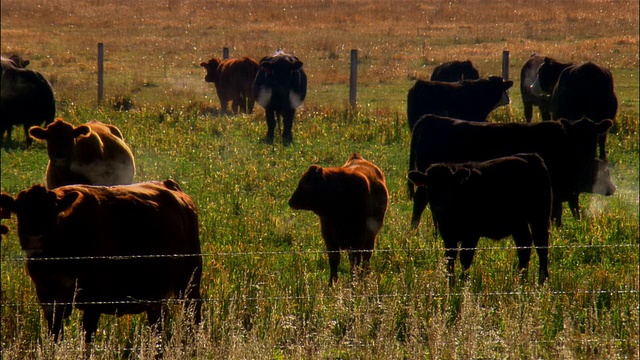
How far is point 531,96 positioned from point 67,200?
14924 millimetres

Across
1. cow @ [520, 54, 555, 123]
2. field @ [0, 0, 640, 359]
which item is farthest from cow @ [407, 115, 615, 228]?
cow @ [520, 54, 555, 123]

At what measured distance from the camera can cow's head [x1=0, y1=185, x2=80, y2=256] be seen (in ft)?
19.1

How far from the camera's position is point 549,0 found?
21469 millimetres

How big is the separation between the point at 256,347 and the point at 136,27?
3758cm

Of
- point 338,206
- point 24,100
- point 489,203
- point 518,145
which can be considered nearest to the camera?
point 489,203

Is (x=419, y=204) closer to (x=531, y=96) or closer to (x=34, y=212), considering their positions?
(x=34, y=212)

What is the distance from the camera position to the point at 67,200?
5.93 meters

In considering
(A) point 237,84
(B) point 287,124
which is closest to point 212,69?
(A) point 237,84

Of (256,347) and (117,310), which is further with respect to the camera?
(117,310)

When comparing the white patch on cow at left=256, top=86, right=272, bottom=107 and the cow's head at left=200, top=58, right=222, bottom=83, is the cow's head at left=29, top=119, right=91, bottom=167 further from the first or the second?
the cow's head at left=200, top=58, right=222, bottom=83

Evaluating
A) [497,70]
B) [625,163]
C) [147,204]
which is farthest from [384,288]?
[497,70]

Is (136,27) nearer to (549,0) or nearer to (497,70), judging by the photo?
(497,70)

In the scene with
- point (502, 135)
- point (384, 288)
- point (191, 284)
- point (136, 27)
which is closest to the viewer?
point (191, 284)

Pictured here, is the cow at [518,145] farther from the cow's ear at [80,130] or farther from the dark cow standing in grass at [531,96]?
the dark cow standing in grass at [531,96]
